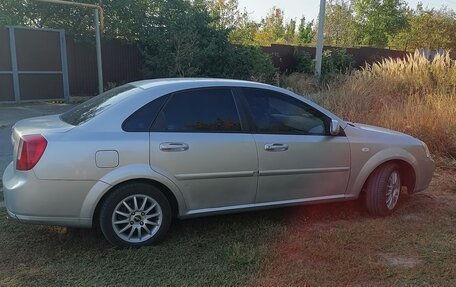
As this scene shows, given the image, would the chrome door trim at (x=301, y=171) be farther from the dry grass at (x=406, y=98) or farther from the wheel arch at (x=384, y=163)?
the dry grass at (x=406, y=98)

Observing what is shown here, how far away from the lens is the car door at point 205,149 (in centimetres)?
386

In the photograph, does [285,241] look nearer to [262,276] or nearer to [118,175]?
[262,276]

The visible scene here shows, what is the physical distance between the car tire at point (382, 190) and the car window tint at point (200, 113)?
5.55 ft

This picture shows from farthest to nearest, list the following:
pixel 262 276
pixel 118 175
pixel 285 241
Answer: pixel 285 241
pixel 118 175
pixel 262 276

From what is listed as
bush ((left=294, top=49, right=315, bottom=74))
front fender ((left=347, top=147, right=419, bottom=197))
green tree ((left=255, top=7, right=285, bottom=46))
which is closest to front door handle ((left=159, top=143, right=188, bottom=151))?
front fender ((left=347, top=147, right=419, bottom=197))

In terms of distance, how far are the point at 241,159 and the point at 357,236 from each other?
135 centimetres

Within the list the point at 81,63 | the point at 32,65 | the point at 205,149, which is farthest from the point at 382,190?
the point at 81,63

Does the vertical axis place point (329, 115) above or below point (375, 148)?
above

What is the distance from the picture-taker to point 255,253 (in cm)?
375

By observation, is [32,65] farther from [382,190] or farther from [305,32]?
[305,32]

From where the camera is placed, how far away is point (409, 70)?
36.9ft

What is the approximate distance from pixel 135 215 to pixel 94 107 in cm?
112

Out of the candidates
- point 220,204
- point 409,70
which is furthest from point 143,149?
point 409,70

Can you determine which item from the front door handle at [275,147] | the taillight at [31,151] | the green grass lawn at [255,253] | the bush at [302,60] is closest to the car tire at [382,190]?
the green grass lawn at [255,253]
